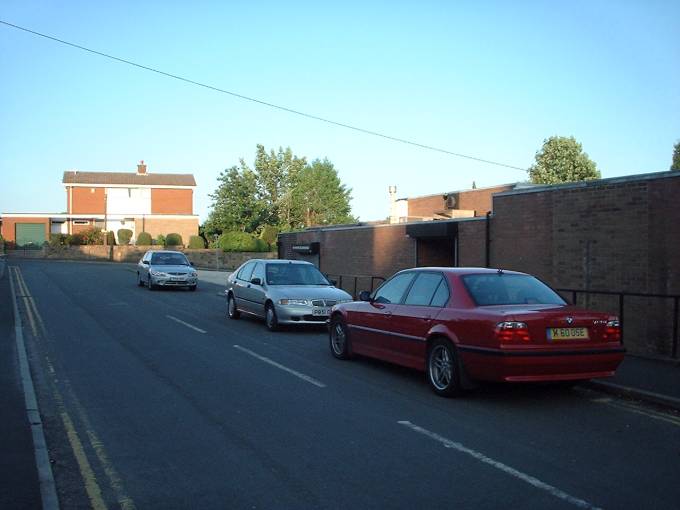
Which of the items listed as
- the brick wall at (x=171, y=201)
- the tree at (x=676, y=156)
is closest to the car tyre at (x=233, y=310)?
the tree at (x=676, y=156)

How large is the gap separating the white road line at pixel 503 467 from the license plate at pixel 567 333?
6.32ft

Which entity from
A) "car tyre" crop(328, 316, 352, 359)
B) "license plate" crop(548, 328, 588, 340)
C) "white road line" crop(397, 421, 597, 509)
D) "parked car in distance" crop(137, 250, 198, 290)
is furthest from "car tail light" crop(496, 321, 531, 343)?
"parked car in distance" crop(137, 250, 198, 290)

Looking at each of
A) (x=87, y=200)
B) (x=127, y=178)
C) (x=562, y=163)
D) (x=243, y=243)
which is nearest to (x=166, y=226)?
(x=127, y=178)

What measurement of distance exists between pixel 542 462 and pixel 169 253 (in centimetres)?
2494

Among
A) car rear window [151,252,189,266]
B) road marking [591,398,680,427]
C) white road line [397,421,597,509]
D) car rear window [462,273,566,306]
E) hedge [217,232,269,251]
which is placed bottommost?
road marking [591,398,680,427]

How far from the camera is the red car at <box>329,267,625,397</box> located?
24.7ft

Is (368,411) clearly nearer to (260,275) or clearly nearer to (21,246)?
(260,275)

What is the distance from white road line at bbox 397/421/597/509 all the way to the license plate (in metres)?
1.93

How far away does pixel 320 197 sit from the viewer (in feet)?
247

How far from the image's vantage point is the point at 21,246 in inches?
2719

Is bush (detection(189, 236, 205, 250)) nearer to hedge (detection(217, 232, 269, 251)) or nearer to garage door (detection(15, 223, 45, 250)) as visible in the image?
hedge (detection(217, 232, 269, 251))

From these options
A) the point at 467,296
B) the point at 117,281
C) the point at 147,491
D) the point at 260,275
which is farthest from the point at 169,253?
A: the point at 147,491

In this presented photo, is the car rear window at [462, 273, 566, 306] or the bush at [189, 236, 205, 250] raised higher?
the bush at [189, 236, 205, 250]

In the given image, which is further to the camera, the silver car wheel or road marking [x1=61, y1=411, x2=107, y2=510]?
the silver car wheel
